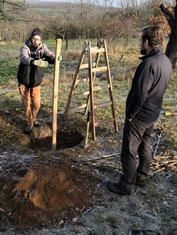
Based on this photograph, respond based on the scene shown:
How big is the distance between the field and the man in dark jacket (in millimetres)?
261

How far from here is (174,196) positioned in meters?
4.28

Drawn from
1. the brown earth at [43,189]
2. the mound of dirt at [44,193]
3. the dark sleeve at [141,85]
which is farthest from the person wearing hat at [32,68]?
the dark sleeve at [141,85]

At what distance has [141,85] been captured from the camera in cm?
361

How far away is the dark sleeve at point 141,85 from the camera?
11.7ft

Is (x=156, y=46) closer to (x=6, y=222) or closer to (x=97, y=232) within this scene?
(x=97, y=232)

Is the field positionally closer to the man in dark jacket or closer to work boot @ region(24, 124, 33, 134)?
work boot @ region(24, 124, 33, 134)

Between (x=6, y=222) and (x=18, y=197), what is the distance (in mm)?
369

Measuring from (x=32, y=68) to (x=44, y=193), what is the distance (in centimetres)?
264

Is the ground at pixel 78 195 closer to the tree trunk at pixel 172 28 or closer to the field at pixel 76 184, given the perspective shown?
the field at pixel 76 184

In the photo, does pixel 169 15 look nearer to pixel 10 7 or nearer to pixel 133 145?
pixel 133 145

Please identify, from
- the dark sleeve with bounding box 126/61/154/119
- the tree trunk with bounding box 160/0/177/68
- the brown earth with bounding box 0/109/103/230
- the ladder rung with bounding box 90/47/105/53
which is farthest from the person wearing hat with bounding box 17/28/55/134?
the tree trunk with bounding box 160/0/177/68

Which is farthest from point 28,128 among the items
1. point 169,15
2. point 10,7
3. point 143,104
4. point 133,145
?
point 10,7

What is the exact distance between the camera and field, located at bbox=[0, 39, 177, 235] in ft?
11.8

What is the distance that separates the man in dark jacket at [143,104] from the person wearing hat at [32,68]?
7.11 ft
